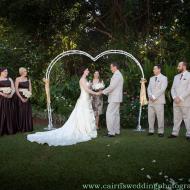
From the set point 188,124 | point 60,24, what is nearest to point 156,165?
point 188,124

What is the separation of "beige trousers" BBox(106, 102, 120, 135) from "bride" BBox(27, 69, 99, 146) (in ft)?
1.24

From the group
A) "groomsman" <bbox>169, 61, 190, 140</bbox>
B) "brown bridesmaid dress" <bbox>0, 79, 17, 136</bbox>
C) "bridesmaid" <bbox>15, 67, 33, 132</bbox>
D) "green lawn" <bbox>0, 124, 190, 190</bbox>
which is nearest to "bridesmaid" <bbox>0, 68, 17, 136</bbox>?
"brown bridesmaid dress" <bbox>0, 79, 17, 136</bbox>

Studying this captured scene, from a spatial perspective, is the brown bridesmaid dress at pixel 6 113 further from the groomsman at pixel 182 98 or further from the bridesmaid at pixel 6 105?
the groomsman at pixel 182 98

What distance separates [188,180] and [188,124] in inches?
122

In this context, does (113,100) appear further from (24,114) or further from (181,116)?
(24,114)

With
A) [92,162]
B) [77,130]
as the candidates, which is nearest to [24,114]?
[77,130]

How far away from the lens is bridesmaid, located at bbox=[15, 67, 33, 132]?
1167cm

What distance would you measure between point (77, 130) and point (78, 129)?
0.13 feet

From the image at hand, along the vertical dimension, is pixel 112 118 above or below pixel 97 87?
below

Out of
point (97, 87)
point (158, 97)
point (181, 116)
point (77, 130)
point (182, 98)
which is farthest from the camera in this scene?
point (97, 87)

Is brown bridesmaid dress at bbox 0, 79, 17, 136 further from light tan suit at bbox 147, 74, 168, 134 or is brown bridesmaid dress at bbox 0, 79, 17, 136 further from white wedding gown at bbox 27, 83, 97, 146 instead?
light tan suit at bbox 147, 74, 168, 134

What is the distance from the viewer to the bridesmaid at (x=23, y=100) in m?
11.7

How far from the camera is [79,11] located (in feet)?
63.5

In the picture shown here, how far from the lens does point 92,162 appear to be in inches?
325
